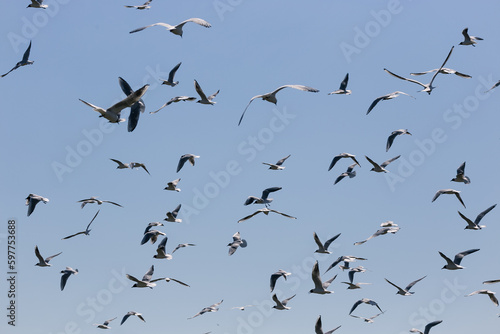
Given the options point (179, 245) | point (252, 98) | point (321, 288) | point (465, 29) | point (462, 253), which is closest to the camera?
point (252, 98)

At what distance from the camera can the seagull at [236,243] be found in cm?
4544

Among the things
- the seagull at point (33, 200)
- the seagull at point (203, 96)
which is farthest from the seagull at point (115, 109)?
the seagull at point (33, 200)

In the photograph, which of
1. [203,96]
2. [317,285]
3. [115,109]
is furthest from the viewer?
[203,96]

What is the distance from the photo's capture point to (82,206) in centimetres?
4556

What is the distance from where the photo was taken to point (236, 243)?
152ft

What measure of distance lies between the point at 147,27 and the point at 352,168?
1970 cm

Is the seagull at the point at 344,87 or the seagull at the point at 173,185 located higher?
the seagull at the point at 344,87

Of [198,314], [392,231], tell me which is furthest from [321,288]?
[198,314]

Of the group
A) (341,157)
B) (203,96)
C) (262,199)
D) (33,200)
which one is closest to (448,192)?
(341,157)

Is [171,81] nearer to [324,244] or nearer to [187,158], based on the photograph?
[187,158]

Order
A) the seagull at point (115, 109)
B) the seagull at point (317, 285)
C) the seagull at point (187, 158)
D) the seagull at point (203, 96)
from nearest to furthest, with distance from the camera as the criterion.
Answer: the seagull at point (115, 109)
the seagull at point (317, 285)
the seagull at point (203, 96)
the seagull at point (187, 158)

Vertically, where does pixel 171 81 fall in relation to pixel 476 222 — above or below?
above

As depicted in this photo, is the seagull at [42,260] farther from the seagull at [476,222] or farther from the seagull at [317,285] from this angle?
the seagull at [476,222]

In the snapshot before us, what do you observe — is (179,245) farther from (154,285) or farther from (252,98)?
(252,98)
